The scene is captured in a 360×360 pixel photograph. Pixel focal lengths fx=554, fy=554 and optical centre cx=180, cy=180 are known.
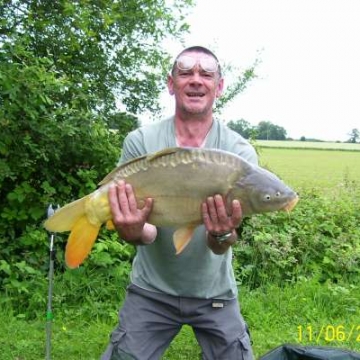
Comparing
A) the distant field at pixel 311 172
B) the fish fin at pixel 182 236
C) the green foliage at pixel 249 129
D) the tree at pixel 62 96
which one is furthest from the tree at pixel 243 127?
the fish fin at pixel 182 236

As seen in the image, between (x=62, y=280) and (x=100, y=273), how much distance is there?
320mm

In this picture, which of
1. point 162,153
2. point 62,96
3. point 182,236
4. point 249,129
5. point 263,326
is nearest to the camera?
point 162,153

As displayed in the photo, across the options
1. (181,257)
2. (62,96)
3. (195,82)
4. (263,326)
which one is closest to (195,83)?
(195,82)

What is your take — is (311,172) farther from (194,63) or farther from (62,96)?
(194,63)

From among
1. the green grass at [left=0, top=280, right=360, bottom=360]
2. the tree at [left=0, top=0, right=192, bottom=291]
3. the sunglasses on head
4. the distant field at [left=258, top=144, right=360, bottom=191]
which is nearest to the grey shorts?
the sunglasses on head

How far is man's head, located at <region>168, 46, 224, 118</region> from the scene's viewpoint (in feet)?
8.06

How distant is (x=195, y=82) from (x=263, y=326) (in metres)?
2.47

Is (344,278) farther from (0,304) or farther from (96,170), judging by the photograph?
(0,304)

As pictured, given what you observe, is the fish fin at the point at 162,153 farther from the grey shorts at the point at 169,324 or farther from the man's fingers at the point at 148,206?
the grey shorts at the point at 169,324

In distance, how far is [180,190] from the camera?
2131 mm

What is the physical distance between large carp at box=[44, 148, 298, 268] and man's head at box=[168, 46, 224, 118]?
412mm

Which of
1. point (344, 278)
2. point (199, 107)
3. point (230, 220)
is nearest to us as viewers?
point (230, 220)

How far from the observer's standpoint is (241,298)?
4.65 metres

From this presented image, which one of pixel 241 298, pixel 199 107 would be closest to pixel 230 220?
pixel 199 107
